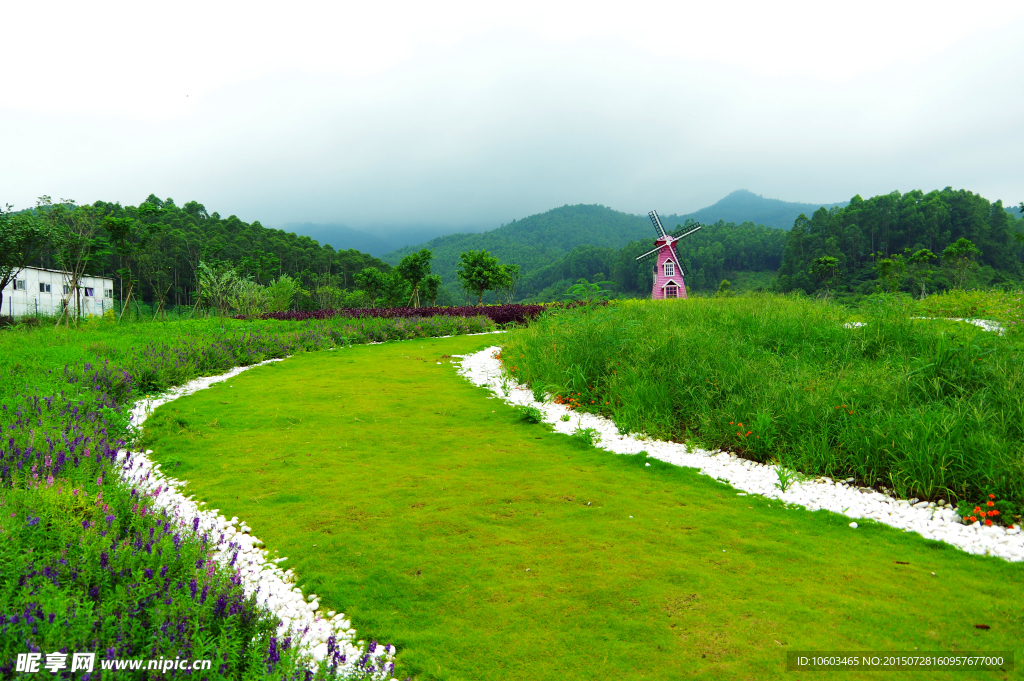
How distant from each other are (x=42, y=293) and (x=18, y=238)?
916 inches

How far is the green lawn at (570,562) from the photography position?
251 cm

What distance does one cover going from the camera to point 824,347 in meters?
7.50

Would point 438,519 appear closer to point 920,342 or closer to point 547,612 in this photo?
point 547,612

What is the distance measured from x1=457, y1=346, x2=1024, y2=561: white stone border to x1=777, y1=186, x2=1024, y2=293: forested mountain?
60532mm

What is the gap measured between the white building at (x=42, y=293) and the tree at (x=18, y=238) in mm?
11982

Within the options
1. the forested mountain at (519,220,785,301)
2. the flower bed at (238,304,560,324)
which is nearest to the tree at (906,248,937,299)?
the forested mountain at (519,220,785,301)

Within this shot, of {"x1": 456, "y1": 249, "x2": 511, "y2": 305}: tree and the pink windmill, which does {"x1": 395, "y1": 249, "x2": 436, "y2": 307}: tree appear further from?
the pink windmill

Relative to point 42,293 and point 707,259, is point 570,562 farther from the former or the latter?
point 707,259

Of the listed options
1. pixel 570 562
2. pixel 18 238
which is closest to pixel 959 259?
pixel 570 562

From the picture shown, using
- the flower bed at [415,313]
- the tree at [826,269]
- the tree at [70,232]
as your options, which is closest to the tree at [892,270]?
the tree at [826,269]

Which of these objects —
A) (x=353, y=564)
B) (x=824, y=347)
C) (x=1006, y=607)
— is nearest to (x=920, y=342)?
(x=824, y=347)

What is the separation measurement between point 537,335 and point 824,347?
18.3 ft

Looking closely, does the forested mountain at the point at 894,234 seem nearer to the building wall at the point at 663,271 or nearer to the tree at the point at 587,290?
the building wall at the point at 663,271

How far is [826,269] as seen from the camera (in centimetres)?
5553
